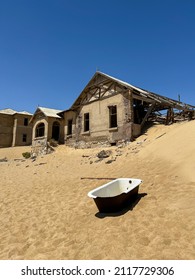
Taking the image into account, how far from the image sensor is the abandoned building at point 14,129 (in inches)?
1415

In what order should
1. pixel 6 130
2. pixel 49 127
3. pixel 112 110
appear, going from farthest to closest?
1. pixel 6 130
2. pixel 49 127
3. pixel 112 110

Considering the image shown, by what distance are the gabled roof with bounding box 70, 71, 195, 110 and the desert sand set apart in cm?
824

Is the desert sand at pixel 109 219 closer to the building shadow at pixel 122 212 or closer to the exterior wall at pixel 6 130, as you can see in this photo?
the building shadow at pixel 122 212

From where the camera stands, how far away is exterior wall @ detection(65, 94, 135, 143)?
56.5 ft

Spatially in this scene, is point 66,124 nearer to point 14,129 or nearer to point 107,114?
point 107,114

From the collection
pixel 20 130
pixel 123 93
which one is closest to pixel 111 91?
pixel 123 93

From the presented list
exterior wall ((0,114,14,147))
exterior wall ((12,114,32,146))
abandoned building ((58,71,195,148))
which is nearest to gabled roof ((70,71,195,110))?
abandoned building ((58,71,195,148))

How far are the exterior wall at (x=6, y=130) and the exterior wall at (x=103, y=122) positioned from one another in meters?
18.9

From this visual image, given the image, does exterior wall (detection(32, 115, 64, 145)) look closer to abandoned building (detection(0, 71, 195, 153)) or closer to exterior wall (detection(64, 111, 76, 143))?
abandoned building (detection(0, 71, 195, 153))

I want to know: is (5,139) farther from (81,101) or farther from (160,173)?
(160,173)

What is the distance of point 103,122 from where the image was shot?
1889 centimetres

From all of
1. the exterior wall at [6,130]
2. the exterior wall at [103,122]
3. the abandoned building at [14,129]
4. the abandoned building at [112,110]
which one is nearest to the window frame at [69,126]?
the abandoned building at [112,110]

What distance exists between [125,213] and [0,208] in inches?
198

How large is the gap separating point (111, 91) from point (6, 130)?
80.5 ft
